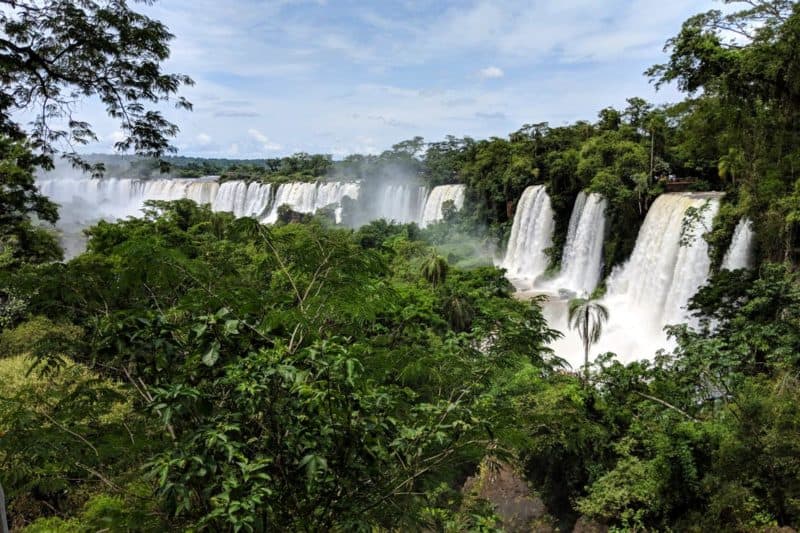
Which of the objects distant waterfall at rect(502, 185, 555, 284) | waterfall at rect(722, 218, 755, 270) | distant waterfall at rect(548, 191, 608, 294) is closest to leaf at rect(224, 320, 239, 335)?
waterfall at rect(722, 218, 755, 270)

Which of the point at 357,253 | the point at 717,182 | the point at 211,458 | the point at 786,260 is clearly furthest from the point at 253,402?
the point at 717,182

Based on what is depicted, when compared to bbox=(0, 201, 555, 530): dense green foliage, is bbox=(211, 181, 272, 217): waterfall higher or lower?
higher

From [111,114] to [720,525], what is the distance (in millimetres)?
9307

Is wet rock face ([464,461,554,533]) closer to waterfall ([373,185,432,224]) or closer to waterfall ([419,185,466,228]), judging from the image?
waterfall ([419,185,466,228])

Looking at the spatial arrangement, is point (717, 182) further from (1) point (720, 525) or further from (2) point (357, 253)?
(2) point (357, 253)

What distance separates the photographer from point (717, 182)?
2145 centimetres

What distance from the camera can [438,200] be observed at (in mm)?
34812

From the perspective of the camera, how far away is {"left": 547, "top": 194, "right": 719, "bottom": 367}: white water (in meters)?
14.8

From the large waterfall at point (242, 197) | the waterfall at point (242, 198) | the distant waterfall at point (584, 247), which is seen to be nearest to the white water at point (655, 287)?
the distant waterfall at point (584, 247)

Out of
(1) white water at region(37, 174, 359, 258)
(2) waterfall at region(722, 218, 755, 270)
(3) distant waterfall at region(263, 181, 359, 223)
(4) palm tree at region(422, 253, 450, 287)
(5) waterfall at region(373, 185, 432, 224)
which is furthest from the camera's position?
(1) white water at region(37, 174, 359, 258)

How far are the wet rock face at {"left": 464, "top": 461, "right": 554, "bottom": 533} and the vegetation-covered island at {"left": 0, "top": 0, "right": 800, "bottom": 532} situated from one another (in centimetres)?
5

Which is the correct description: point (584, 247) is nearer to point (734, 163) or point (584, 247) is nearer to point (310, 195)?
point (734, 163)

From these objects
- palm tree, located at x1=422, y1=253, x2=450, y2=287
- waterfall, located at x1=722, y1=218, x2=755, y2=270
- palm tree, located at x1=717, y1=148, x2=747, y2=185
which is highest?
palm tree, located at x1=717, y1=148, x2=747, y2=185

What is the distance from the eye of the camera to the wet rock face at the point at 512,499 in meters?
8.47
